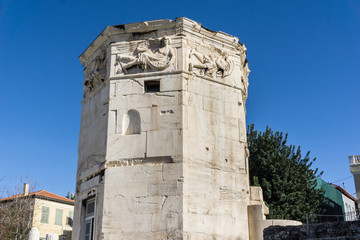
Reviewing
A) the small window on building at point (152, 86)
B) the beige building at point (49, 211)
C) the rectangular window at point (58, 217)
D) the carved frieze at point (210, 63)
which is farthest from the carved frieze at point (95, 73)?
the rectangular window at point (58, 217)

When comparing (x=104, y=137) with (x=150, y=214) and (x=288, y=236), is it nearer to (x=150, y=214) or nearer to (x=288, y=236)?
(x=150, y=214)

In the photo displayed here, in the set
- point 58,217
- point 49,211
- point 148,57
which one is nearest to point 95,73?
point 148,57

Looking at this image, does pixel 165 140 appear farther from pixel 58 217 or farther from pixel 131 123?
pixel 58 217

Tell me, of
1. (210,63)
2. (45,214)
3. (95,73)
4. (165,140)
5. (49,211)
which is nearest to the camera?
(165,140)

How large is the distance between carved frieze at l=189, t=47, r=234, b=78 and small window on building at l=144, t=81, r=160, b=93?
974 millimetres

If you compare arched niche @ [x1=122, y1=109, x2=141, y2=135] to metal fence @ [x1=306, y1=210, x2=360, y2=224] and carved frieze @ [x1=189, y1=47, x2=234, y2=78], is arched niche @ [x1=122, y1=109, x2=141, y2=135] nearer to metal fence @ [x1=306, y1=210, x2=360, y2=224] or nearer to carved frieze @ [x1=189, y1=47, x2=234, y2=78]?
Answer: carved frieze @ [x1=189, y1=47, x2=234, y2=78]

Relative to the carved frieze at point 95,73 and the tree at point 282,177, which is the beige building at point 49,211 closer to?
the tree at point 282,177

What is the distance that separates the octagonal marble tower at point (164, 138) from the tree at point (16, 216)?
77.1ft

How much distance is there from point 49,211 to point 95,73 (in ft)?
109

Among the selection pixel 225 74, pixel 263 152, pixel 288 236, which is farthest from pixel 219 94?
pixel 263 152

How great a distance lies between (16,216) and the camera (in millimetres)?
34000

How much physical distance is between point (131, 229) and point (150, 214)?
0.56 metres

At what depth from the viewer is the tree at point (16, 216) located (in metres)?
32.2

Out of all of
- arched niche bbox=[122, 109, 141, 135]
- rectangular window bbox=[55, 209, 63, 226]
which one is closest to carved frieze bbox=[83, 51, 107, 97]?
arched niche bbox=[122, 109, 141, 135]
